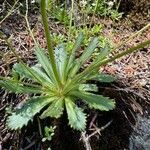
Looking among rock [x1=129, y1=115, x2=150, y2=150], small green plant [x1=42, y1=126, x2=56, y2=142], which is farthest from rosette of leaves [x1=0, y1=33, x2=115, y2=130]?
rock [x1=129, y1=115, x2=150, y2=150]

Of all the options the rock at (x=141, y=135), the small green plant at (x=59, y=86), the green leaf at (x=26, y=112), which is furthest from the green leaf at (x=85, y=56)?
the rock at (x=141, y=135)

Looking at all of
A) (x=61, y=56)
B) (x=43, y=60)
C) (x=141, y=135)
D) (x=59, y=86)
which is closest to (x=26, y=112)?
(x=59, y=86)

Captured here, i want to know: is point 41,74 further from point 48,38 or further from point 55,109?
point 48,38

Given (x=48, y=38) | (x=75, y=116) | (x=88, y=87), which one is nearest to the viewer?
(x=48, y=38)

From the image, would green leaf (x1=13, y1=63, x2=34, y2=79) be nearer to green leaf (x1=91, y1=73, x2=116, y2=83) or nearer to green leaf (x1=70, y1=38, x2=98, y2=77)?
green leaf (x1=70, y1=38, x2=98, y2=77)

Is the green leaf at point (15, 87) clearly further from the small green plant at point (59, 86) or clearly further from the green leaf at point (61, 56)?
the green leaf at point (61, 56)

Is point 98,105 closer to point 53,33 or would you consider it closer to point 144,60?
point 144,60
